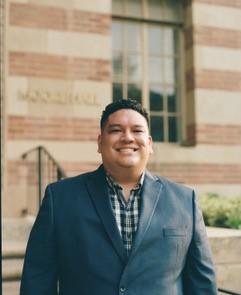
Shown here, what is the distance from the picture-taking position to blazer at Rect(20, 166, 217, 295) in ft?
6.29

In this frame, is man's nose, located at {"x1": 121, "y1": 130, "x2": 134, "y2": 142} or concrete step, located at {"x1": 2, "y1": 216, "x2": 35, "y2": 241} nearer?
man's nose, located at {"x1": 121, "y1": 130, "x2": 134, "y2": 142}

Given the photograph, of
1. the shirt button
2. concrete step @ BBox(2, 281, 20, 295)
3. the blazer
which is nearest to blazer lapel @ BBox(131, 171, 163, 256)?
the blazer

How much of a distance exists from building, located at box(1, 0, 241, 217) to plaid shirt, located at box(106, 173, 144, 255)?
546 centimetres

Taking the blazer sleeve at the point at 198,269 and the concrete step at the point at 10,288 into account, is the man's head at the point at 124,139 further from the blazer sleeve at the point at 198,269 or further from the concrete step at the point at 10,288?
the concrete step at the point at 10,288

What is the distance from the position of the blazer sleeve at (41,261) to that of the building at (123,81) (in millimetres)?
5425

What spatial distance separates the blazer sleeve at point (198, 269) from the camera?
6.76ft

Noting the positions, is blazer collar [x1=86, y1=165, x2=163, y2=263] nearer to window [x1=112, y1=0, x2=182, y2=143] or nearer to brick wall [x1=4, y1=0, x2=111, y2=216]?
brick wall [x1=4, y1=0, x2=111, y2=216]

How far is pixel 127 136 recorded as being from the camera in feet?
6.54

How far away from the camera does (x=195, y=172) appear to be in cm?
865

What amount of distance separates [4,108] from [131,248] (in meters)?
5.68

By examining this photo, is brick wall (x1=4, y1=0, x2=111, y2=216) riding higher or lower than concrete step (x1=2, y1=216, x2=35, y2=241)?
higher

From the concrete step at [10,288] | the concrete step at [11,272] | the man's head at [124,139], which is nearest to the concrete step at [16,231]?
the concrete step at [11,272]

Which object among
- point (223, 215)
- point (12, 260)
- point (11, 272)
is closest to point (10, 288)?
point (11, 272)

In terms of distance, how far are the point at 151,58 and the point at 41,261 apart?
758 cm
